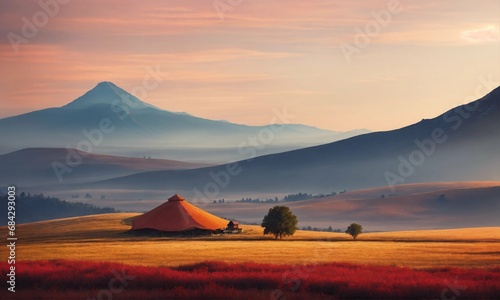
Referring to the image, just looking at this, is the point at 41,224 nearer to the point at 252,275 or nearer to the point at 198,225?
the point at 198,225

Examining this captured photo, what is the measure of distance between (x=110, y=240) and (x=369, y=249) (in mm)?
27469

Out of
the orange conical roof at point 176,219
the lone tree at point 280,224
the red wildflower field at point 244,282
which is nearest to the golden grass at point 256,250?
the lone tree at point 280,224

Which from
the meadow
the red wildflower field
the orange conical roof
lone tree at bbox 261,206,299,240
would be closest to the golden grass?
the meadow

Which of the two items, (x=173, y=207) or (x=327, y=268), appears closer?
(x=327, y=268)

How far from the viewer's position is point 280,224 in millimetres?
92688

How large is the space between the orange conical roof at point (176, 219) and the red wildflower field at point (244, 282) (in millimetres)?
48797

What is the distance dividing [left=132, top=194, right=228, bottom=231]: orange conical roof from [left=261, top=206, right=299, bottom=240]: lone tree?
7746 millimetres

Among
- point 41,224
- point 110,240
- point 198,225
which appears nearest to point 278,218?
point 198,225

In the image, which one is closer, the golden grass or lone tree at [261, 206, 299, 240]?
the golden grass

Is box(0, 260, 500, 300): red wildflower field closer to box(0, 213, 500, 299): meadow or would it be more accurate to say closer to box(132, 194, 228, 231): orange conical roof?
box(0, 213, 500, 299): meadow

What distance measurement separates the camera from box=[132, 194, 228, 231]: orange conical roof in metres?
96.4

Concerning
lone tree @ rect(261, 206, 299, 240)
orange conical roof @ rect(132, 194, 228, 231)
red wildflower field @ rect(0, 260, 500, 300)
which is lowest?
red wildflower field @ rect(0, 260, 500, 300)

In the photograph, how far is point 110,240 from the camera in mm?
87375

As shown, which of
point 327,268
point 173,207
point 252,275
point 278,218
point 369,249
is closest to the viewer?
point 252,275
